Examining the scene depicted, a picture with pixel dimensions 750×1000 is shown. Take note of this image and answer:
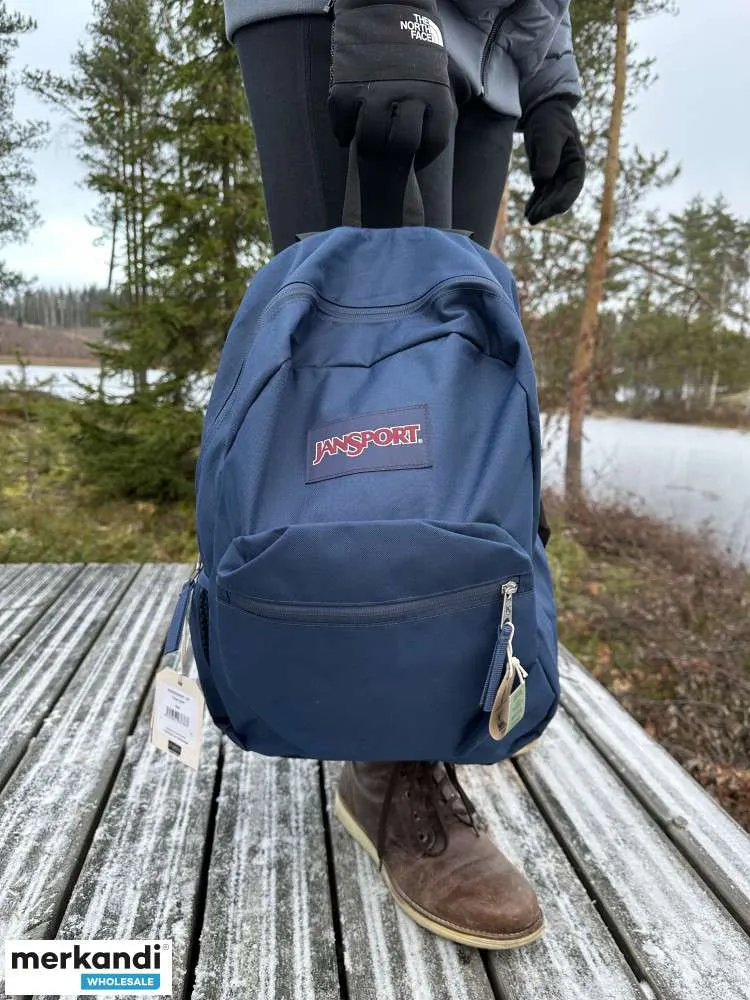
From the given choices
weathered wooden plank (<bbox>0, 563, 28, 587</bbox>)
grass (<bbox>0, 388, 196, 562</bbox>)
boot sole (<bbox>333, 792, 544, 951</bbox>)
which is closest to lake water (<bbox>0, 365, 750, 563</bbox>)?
grass (<bbox>0, 388, 196, 562</bbox>)

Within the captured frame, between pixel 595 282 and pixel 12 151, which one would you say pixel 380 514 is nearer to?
pixel 595 282

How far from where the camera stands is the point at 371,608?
2.57 feet

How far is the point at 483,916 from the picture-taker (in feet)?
3.15

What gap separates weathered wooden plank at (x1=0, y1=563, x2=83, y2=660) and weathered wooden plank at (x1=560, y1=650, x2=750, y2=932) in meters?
1.58

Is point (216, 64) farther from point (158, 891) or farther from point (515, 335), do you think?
point (158, 891)

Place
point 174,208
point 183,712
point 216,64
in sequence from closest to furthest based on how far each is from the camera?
1. point 183,712
2. point 216,64
3. point 174,208

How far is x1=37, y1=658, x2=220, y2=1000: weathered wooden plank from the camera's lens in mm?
979

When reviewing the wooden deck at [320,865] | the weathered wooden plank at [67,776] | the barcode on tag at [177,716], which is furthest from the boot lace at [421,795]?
the weathered wooden plank at [67,776]

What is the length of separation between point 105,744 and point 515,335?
1203 millimetres

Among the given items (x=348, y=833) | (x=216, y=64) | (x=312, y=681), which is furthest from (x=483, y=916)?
(x=216, y=64)

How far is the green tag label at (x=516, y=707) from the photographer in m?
0.84

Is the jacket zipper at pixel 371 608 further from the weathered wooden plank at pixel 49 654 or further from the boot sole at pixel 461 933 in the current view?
the weathered wooden plank at pixel 49 654

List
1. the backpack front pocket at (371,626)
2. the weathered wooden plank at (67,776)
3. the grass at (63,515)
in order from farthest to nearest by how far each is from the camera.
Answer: the grass at (63,515) < the weathered wooden plank at (67,776) < the backpack front pocket at (371,626)

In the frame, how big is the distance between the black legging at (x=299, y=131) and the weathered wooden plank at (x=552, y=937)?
42.5 inches
